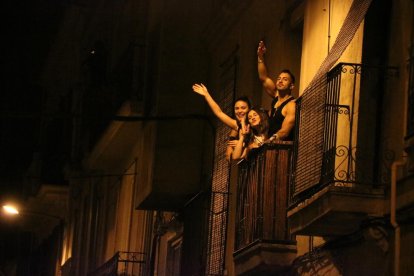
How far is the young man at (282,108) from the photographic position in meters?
14.0

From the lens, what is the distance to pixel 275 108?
1454 cm

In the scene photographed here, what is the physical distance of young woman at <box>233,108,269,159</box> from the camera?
14.4m

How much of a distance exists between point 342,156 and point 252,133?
9.53 feet

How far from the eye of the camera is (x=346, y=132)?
12375 mm

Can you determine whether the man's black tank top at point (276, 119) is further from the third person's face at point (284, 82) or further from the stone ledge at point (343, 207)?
the stone ledge at point (343, 207)

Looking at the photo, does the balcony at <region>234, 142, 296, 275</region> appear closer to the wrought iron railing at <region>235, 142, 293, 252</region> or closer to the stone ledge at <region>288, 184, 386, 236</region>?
the wrought iron railing at <region>235, 142, 293, 252</region>

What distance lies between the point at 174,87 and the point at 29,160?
21.8 m

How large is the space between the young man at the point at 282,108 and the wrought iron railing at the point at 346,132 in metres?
1.30

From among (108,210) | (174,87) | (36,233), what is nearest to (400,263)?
(174,87)

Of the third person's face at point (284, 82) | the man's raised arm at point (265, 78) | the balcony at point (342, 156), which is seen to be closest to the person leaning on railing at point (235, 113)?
the man's raised arm at point (265, 78)

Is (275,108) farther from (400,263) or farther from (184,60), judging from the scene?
(184,60)

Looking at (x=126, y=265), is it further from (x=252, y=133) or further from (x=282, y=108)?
(x=282, y=108)

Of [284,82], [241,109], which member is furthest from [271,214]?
[241,109]

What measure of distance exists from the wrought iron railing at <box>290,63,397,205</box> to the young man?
4.25 ft
